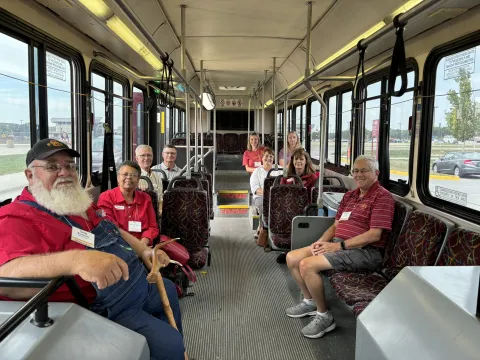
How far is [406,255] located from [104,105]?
150 inches

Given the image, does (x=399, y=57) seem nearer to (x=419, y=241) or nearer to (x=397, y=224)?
(x=419, y=241)

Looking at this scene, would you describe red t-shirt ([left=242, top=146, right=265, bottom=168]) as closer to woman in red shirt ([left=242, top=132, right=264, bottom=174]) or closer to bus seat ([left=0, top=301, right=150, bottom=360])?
woman in red shirt ([left=242, top=132, right=264, bottom=174])

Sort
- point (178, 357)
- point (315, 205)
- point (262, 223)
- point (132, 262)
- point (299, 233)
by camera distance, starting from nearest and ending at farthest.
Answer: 1. point (178, 357)
2. point (132, 262)
3. point (299, 233)
4. point (315, 205)
5. point (262, 223)

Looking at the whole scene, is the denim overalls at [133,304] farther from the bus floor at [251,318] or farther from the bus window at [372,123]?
the bus window at [372,123]

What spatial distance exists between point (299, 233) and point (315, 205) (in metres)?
0.48

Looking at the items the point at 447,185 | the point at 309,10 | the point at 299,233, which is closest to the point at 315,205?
the point at 299,233

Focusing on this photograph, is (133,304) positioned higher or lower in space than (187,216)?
lower

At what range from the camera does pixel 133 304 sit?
6.29ft

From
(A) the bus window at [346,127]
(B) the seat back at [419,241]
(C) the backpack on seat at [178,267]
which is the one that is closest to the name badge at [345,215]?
(B) the seat back at [419,241]

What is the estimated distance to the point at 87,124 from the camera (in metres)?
4.06

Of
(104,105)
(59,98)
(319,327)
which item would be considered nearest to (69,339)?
(319,327)

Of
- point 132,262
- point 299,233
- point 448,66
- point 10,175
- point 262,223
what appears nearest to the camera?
point 132,262

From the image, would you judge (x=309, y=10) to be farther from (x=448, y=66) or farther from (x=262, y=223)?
(x=262, y=223)

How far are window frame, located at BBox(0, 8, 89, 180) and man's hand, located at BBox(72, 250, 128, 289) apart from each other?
78.8 inches
